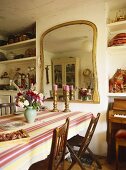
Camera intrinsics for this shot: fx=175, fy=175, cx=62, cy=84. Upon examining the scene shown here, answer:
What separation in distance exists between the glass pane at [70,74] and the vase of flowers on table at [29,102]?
1127 millimetres

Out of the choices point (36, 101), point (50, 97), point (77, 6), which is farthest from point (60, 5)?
point (36, 101)

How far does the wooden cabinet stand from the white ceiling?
844mm

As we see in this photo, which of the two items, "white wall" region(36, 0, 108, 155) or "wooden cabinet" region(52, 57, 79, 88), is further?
"wooden cabinet" region(52, 57, 79, 88)

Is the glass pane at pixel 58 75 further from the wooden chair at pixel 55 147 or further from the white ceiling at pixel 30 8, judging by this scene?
the wooden chair at pixel 55 147

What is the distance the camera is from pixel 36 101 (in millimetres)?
1864

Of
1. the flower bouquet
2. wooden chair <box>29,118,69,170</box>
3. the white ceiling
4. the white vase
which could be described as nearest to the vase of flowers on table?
the white vase

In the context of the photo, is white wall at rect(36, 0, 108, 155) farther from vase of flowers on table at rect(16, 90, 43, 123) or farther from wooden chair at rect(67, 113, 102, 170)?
vase of flowers on table at rect(16, 90, 43, 123)

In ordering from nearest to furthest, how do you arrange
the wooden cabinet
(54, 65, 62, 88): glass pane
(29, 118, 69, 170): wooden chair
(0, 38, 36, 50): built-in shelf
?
(29, 118, 69, 170): wooden chair → the wooden cabinet → (54, 65, 62, 88): glass pane → (0, 38, 36, 50): built-in shelf

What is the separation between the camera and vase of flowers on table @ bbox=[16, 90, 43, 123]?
1828 mm

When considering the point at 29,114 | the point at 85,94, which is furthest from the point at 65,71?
the point at 29,114

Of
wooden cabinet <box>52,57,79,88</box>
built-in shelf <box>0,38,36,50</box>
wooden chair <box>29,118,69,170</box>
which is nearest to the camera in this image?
wooden chair <box>29,118,69,170</box>

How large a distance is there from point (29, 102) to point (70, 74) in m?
1.25

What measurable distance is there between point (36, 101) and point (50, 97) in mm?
1292

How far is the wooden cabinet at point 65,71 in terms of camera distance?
9.53 ft
